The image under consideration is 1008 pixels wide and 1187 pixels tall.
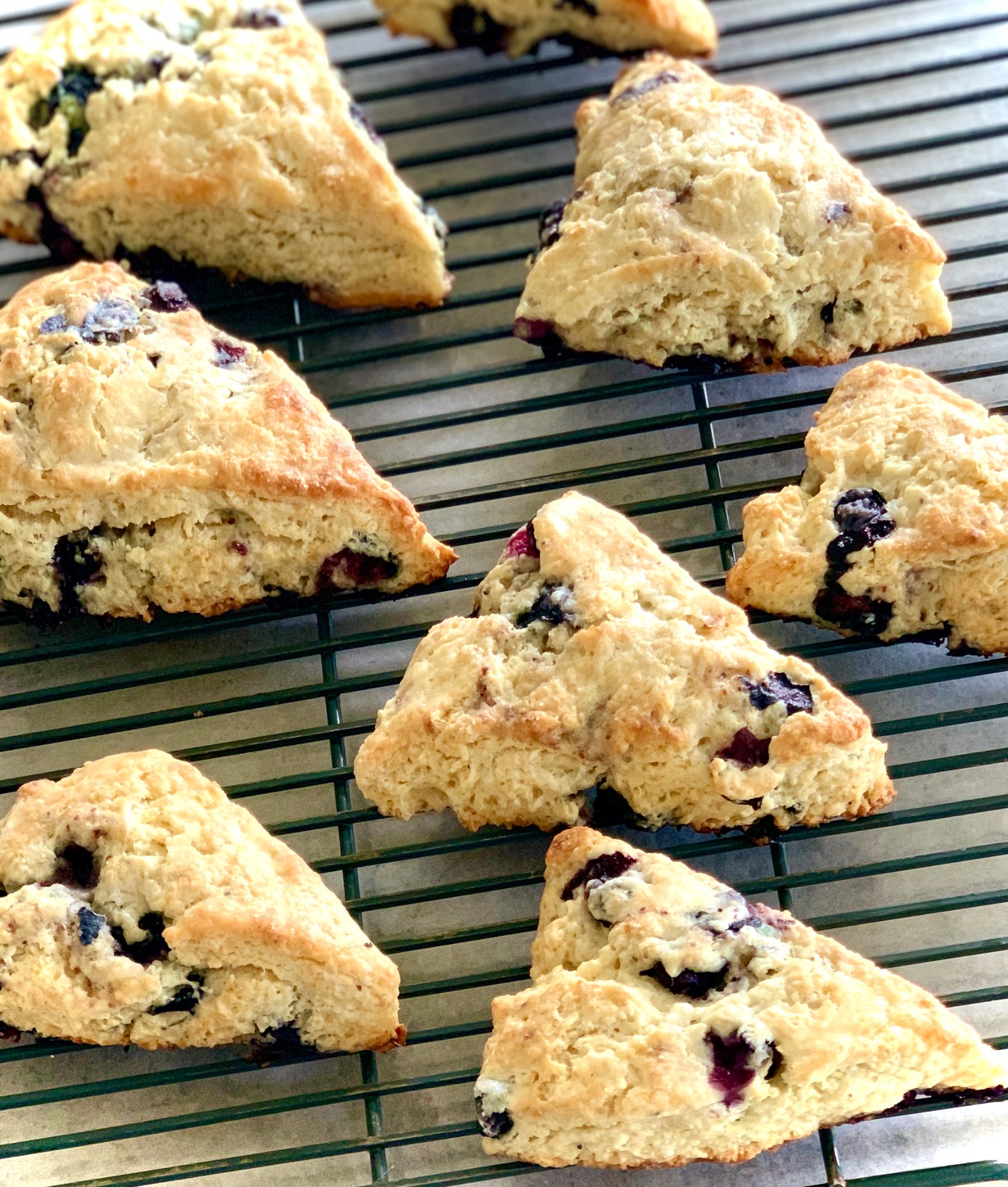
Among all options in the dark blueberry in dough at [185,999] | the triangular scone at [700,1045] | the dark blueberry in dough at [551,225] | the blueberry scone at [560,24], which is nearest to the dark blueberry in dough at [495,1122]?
the triangular scone at [700,1045]

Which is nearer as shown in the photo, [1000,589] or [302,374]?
[1000,589]

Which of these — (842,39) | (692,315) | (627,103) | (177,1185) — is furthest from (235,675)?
(842,39)

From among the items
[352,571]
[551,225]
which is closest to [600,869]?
[352,571]

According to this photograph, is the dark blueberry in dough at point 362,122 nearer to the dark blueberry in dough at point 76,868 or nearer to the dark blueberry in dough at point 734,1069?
the dark blueberry in dough at point 76,868

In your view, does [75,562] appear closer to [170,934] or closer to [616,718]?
[170,934]

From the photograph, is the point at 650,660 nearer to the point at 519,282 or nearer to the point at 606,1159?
the point at 606,1159

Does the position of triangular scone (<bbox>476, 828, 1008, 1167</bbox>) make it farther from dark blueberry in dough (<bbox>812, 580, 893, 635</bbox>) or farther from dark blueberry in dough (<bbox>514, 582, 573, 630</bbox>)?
dark blueberry in dough (<bbox>812, 580, 893, 635</bbox>)
